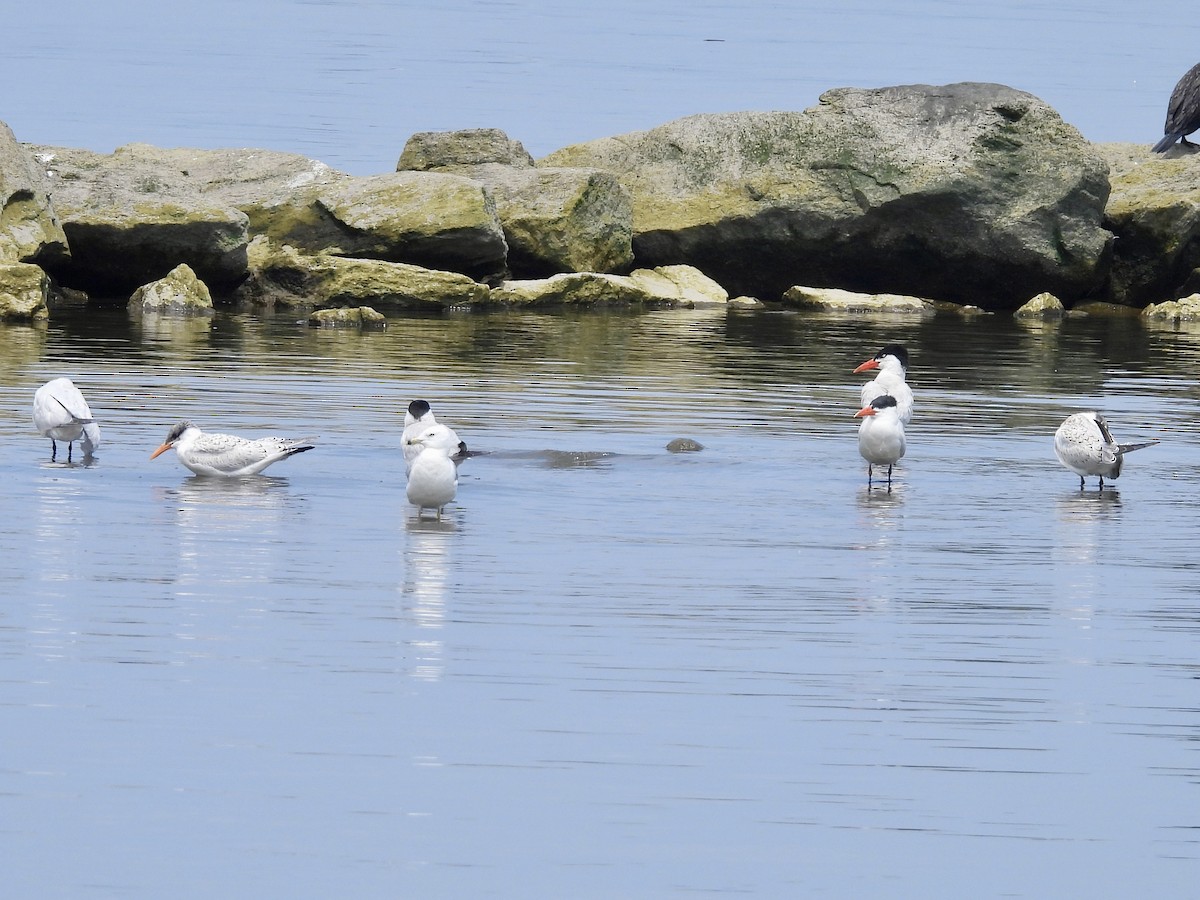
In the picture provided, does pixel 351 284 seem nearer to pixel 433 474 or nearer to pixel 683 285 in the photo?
pixel 683 285

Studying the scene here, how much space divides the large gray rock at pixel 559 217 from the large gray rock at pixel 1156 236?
9.90 meters

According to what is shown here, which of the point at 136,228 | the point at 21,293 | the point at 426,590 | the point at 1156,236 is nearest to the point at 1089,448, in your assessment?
the point at 426,590

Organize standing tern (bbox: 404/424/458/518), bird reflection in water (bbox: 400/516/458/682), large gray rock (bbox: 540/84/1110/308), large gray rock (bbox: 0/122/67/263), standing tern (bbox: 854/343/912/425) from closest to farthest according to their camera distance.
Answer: bird reflection in water (bbox: 400/516/458/682) < standing tern (bbox: 404/424/458/518) < standing tern (bbox: 854/343/912/425) < large gray rock (bbox: 0/122/67/263) < large gray rock (bbox: 540/84/1110/308)

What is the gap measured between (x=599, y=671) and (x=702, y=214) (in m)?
29.5

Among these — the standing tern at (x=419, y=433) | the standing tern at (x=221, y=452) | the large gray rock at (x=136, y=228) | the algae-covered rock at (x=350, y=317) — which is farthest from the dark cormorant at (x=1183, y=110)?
the standing tern at (x=221, y=452)

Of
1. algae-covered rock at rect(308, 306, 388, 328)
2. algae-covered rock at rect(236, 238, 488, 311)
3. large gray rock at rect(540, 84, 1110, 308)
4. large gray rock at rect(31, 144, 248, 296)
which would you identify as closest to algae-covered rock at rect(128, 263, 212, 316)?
large gray rock at rect(31, 144, 248, 296)

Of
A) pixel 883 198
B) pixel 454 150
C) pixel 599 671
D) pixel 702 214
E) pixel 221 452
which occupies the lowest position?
pixel 599 671

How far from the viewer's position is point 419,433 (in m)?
11.2

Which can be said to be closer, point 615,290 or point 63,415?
point 63,415

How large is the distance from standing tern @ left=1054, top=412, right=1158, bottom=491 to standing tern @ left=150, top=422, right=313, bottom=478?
15.8 ft

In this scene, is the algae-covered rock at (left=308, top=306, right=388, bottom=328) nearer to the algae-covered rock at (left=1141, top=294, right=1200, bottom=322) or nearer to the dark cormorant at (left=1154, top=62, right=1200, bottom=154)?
the dark cormorant at (left=1154, top=62, right=1200, bottom=154)

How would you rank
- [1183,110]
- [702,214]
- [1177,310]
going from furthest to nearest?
1. [702,214]
2. [1177,310]
3. [1183,110]

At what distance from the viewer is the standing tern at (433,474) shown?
420 inches

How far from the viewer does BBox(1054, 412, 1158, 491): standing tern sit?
1232cm
